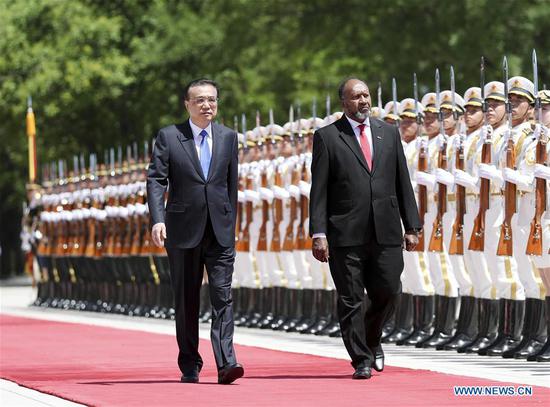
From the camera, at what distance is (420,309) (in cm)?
1548

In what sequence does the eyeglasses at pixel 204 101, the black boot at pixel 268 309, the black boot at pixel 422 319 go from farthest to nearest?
the black boot at pixel 268 309
the black boot at pixel 422 319
the eyeglasses at pixel 204 101

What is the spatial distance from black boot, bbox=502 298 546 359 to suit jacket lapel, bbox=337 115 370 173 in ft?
7.82

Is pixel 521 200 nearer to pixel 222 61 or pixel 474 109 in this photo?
pixel 474 109

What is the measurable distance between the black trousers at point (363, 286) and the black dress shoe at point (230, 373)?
2.24 ft

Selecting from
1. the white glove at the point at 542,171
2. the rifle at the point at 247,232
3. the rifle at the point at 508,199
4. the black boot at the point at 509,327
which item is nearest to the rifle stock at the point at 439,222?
the black boot at the point at 509,327

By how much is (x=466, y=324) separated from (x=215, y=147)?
3656 mm

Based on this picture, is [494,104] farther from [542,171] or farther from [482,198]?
[542,171]

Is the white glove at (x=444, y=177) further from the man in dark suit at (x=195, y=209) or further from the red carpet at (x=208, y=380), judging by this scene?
the man in dark suit at (x=195, y=209)

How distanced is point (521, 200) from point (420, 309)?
2.44 m

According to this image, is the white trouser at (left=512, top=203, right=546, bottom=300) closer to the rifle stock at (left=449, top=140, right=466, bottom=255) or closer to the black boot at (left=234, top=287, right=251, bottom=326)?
the rifle stock at (left=449, top=140, right=466, bottom=255)

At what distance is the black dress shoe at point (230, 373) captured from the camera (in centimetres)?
1115

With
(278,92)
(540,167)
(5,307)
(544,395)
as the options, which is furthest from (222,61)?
(544,395)

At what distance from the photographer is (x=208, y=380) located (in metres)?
11.7

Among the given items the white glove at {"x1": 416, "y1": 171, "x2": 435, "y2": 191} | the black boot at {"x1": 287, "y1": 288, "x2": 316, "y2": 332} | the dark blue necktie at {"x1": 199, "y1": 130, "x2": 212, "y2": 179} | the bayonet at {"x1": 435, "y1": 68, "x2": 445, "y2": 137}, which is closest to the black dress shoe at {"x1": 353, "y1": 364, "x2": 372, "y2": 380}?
the dark blue necktie at {"x1": 199, "y1": 130, "x2": 212, "y2": 179}
